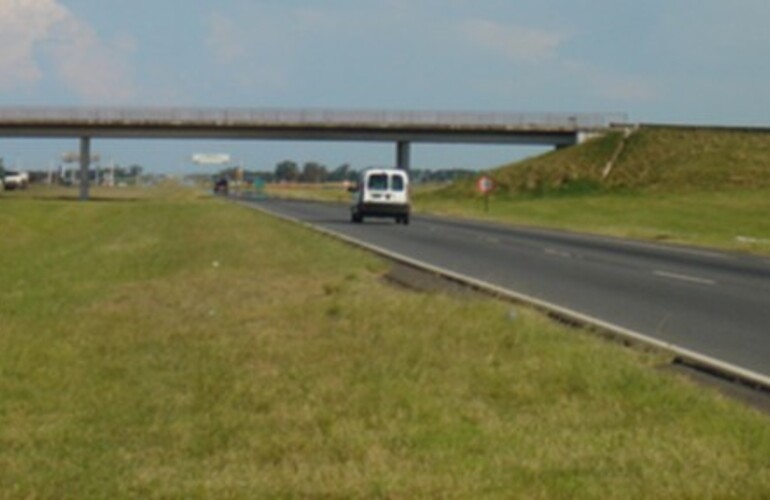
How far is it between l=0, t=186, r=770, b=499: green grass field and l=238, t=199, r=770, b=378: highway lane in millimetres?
1595

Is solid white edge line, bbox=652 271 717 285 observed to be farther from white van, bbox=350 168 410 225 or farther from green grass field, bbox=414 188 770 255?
white van, bbox=350 168 410 225

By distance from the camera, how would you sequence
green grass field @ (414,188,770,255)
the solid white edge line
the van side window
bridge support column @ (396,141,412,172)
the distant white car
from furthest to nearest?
the distant white car → bridge support column @ (396,141,412,172) → green grass field @ (414,188,770,255) → the van side window → the solid white edge line

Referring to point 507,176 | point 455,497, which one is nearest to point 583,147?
point 507,176

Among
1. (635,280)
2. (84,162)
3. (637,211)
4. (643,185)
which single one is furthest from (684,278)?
(84,162)

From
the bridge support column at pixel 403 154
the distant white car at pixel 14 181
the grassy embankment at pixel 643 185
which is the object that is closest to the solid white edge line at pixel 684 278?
the grassy embankment at pixel 643 185

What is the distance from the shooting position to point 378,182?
52000 mm

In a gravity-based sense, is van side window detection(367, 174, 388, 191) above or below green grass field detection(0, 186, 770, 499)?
above

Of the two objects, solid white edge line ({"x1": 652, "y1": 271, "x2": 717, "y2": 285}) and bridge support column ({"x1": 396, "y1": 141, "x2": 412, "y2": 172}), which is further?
bridge support column ({"x1": 396, "y1": 141, "x2": 412, "y2": 172})

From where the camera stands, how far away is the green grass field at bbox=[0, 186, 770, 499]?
7695 mm

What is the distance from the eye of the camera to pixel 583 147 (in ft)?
332

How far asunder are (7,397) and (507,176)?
9345cm

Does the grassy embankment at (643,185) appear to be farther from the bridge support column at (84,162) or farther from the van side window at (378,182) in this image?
the bridge support column at (84,162)

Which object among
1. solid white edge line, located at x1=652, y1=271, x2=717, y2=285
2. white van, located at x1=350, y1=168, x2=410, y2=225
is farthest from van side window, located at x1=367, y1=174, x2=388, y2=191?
solid white edge line, located at x1=652, y1=271, x2=717, y2=285

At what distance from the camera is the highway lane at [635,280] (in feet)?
50.5
